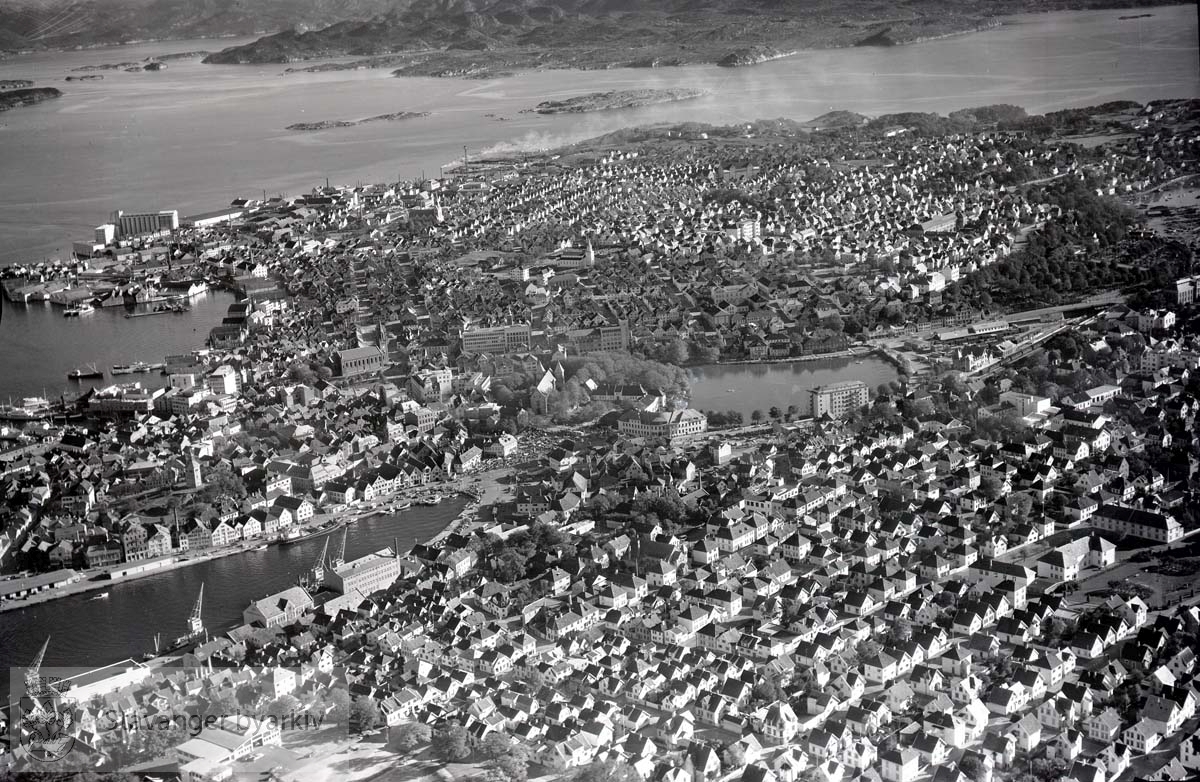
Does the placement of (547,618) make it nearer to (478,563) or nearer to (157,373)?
(478,563)

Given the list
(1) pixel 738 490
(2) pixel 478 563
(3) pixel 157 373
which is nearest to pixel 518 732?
(2) pixel 478 563

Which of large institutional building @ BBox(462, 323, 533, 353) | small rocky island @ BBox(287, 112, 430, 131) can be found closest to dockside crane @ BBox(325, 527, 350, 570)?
large institutional building @ BBox(462, 323, 533, 353)

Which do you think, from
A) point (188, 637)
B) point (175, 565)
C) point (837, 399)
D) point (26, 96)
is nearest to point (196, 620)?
point (188, 637)

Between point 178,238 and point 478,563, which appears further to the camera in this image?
point 178,238

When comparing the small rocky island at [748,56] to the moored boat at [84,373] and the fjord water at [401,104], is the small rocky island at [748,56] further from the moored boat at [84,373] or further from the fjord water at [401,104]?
the moored boat at [84,373]

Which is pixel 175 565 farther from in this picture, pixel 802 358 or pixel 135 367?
pixel 802 358
